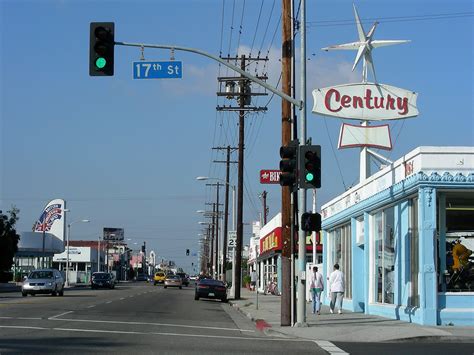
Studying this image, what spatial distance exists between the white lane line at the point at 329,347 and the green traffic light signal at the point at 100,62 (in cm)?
808

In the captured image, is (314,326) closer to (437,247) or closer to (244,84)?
(437,247)

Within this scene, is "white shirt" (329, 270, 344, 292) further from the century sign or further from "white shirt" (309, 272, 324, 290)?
the century sign

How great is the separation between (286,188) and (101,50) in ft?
23.3

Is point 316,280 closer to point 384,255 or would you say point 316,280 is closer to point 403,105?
point 384,255

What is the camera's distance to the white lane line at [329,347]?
1460cm

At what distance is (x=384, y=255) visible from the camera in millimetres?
24328

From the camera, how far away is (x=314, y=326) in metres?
20.1

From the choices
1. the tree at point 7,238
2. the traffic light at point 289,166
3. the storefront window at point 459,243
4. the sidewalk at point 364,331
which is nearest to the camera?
the sidewalk at point 364,331

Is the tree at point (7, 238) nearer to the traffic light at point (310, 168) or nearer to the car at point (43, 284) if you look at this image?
the car at point (43, 284)

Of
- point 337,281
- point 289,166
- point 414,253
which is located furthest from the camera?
point 337,281

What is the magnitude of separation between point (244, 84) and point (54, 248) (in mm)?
48388

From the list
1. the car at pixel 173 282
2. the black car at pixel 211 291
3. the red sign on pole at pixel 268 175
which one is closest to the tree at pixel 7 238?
the car at pixel 173 282

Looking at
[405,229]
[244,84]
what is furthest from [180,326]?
[244,84]

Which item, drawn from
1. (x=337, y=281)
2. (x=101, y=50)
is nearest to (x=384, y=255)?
(x=337, y=281)
